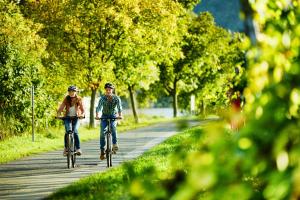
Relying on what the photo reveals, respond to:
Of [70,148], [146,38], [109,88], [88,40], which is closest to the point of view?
[70,148]

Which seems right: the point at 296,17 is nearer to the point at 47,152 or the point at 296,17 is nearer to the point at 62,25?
the point at 47,152

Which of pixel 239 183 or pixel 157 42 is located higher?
pixel 157 42

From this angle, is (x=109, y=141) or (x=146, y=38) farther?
(x=146, y=38)

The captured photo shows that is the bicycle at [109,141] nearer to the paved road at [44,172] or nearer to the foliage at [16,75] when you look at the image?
the paved road at [44,172]

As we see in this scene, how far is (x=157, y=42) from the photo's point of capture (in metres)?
41.3

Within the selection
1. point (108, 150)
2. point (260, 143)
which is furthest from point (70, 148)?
point (260, 143)

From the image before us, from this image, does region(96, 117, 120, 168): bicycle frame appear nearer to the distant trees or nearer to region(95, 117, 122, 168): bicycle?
region(95, 117, 122, 168): bicycle

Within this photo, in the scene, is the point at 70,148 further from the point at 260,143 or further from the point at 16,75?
the point at 260,143

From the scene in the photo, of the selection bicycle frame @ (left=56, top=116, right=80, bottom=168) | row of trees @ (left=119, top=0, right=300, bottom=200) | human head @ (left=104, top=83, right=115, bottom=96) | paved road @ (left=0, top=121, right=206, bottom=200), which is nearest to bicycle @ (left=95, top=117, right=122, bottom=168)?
paved road @ (left=0, top=121, right=206, bottom=200)

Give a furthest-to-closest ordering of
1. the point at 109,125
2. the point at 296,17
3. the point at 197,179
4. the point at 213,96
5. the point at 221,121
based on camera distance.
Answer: the point at 213,96 → the point at 109,125 → the point at 296,17 → the point at 221,121 → the point at 197,179

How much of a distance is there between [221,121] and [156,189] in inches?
19.2

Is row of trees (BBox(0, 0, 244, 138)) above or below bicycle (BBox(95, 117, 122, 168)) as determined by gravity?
above

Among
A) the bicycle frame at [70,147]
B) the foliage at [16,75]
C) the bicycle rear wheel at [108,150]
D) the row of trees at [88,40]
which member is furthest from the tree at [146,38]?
the bicycle frame at [70,147]

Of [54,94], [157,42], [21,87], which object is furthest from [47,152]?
[157,42]
